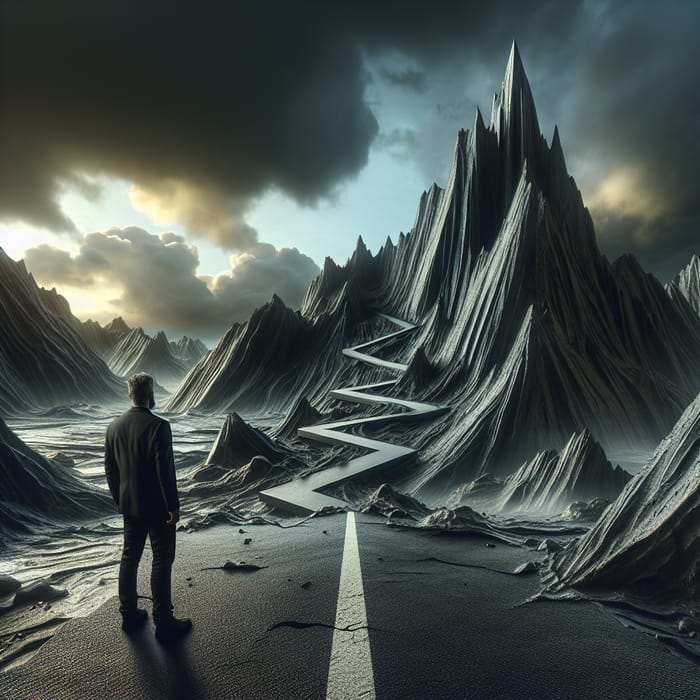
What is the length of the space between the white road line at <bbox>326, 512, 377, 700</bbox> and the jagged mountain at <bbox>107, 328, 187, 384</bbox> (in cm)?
6020

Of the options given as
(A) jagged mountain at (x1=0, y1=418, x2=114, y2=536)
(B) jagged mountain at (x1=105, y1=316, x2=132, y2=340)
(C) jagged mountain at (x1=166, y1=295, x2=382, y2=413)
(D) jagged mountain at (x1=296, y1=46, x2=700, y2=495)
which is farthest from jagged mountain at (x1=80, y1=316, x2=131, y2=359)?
(A) jagged mountain at (x1=0, y1=418, x2=114, y2=536)

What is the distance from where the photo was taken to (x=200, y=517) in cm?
736

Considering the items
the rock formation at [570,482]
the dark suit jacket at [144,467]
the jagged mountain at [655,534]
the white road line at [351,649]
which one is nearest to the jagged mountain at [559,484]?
the rock formation at [570,482]

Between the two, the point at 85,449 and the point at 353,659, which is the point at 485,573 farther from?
the point at 85,449

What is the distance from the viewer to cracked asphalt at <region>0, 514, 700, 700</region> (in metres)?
2.53

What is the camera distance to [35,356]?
104 ft

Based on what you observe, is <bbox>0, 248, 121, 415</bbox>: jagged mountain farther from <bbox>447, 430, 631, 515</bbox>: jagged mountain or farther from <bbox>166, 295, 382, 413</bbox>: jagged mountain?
<bbox>447, 430, 631, 515</bbox>: jagged mountain

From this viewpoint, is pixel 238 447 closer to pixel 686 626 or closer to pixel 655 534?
pixel 655 534

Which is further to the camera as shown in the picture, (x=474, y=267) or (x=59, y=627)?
(x=474, y=267)

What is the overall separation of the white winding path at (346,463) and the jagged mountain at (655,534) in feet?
17.3

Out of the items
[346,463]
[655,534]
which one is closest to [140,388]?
[655,534]

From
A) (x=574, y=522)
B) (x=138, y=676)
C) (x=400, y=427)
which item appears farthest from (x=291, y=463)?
(x=138, y=676)

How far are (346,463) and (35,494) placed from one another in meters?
7.68

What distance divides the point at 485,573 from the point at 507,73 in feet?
104
